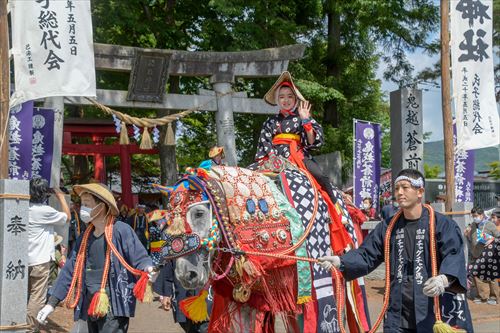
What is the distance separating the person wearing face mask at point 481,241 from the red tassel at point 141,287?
32.2ft

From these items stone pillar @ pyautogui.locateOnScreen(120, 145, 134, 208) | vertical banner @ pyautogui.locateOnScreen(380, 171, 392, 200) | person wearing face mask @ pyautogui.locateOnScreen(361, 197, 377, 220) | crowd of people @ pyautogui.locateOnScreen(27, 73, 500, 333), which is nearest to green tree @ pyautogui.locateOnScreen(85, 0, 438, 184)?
stone pillar @ pyautogui.locateOnScreen(120, 145, 134, 208)

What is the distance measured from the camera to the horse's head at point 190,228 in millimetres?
5574

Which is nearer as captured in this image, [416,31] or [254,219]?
[254,219]

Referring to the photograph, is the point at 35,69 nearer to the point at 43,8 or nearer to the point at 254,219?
the point at 43,8

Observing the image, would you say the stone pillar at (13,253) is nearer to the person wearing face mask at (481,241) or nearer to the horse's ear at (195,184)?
the horse's ear at (195,184)

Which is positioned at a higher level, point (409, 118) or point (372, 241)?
point (409, 118)

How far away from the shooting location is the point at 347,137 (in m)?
20.8

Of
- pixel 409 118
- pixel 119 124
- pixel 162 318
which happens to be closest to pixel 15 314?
pixel 162 318

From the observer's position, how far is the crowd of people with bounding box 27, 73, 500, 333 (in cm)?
543

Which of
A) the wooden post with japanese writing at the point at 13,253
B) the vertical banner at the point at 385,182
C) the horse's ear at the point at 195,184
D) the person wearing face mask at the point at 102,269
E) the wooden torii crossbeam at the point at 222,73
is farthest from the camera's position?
the vertical banner at the point at 385,182

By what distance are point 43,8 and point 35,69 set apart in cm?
124

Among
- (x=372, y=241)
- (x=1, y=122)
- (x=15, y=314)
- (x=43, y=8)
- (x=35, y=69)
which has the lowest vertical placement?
(x=15, y=314)

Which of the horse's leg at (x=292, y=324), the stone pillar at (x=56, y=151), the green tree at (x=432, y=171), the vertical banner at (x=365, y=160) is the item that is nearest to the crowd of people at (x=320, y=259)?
the horse's leg at (x=292, y=324)

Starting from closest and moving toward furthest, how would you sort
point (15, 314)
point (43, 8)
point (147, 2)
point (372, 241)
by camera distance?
1. point (372, 241)
2. point (15, 314)
3. point (43, 8)
4. point (147, 2)
